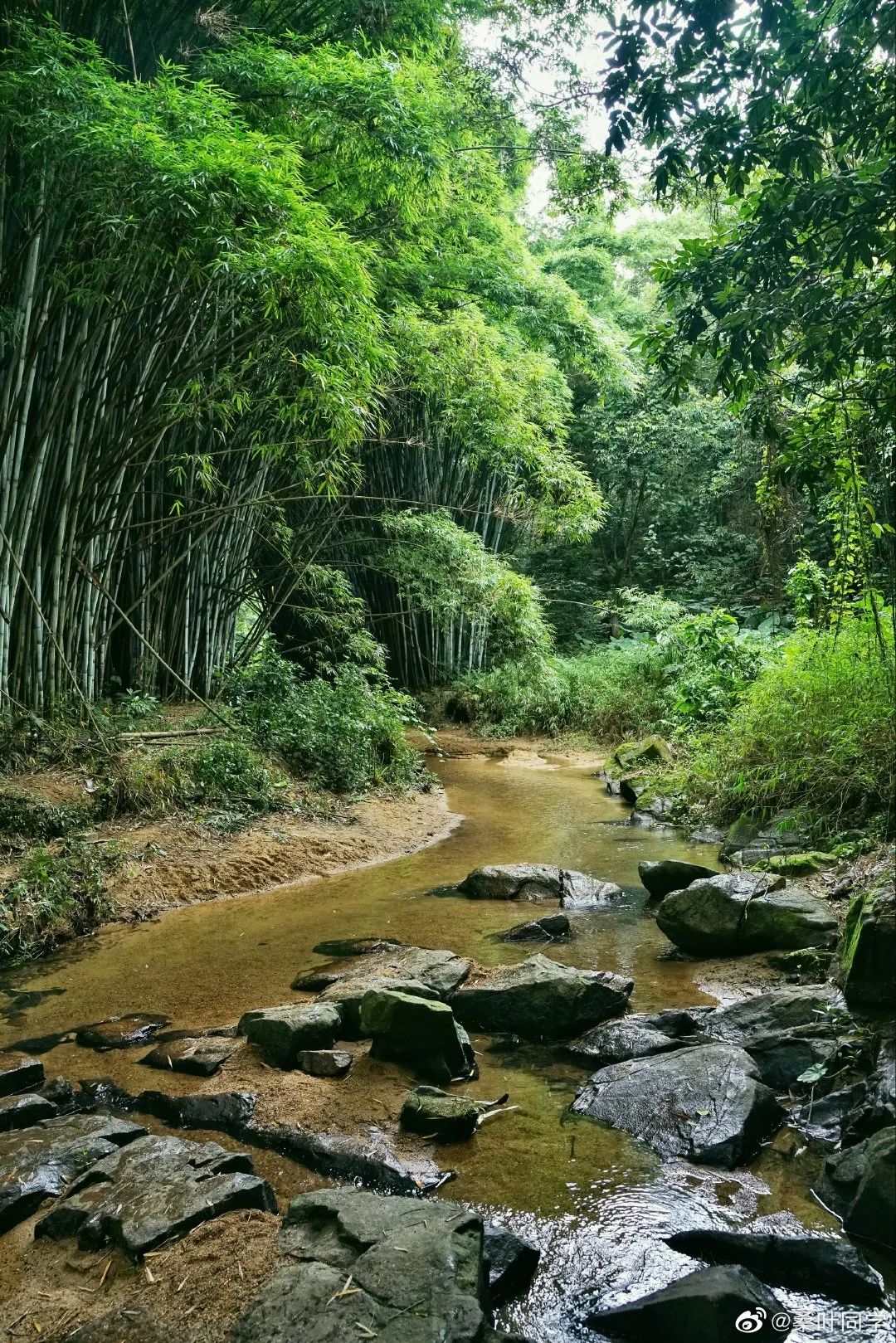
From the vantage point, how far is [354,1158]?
2.44 meters

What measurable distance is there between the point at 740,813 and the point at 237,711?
12.4ft

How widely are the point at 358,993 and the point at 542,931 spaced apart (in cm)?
119

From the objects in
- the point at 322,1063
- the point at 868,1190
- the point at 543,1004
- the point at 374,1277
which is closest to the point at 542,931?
the point at 543,1004

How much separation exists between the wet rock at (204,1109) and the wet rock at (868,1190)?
156cm

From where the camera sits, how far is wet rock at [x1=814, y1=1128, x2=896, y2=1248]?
6.56 feet

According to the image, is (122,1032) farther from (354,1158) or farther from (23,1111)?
(354,1158)

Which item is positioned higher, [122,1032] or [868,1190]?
[868,1190]

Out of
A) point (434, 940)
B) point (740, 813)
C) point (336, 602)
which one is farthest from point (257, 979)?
point (336, 602)

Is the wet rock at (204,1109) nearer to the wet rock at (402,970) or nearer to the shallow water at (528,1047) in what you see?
the shallow water at (528,1047)

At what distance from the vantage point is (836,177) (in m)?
2.49

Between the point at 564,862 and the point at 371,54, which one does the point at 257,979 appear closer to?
the point at 564,862

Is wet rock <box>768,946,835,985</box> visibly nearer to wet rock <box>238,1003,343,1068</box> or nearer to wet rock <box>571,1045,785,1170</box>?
wet rock <box>571,1045,785,1170</box>

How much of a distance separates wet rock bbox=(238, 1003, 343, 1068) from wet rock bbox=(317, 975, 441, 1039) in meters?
0.06

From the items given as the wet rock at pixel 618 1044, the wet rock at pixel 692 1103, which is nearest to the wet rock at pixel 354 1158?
the wet rock at pixel 692 1103
